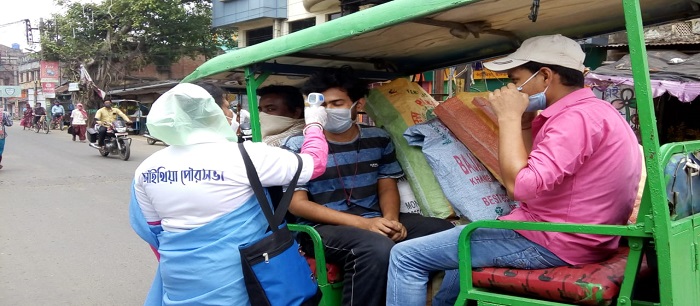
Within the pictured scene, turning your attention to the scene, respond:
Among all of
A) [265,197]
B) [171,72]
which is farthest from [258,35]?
[265,197]

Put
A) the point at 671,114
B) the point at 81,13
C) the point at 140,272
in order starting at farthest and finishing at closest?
the point at 81,13 → the point at 671,114 → the point at 140,272

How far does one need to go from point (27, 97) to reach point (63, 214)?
60221 millimetres

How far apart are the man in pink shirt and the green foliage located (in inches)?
1078

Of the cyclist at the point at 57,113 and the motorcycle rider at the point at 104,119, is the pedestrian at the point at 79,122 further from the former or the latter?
the cyclist at the point at 57,113

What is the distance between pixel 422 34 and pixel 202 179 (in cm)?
137

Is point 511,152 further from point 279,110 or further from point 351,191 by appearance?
point 279,110

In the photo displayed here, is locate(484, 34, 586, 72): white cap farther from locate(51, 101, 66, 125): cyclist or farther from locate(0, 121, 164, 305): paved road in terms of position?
locate(51, 101, 66, 125): cyclist

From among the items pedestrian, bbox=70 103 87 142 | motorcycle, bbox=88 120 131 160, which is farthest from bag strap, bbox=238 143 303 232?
pedestrian, bbox=70 103 87 142

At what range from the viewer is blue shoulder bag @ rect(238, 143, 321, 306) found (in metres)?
2.45

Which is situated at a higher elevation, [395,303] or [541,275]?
[541,275]

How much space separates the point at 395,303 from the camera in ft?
8.55

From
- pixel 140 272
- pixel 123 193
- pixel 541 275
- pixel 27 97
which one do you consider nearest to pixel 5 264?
pixel 140 272

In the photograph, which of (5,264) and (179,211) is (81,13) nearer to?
(5,264)

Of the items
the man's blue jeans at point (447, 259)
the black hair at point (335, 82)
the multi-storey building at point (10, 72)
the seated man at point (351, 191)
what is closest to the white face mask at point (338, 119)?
the seated man at point (351, 191)
